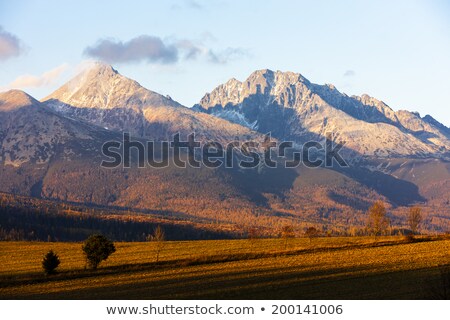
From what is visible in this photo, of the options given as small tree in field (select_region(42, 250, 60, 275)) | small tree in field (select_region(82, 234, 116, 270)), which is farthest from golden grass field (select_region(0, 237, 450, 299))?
small tree in field (select_region(82, 234, 116, 270))

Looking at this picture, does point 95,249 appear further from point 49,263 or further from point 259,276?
point 259,276

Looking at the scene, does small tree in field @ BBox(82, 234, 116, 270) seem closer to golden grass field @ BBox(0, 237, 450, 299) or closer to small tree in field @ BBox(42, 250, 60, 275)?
golden grass field @ BBox(0, 237, 450, 299)

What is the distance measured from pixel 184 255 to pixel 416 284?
7193 cm

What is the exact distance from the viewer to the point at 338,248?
137500 mm

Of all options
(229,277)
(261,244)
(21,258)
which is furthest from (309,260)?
(21,258)

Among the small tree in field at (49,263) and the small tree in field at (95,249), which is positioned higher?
the small tree in field at (95,249)

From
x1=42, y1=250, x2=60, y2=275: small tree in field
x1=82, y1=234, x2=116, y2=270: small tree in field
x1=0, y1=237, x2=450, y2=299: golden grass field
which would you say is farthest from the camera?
x1=82, y1=234, x2=116, y2=270: small tree in field

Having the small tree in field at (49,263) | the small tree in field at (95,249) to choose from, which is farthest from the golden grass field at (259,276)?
the small tree in field at (95,249)

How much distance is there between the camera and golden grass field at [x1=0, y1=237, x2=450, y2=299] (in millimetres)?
79750

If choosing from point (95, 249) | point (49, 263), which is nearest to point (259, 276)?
point (95, 249)

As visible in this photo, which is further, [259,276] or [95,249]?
[95,249]

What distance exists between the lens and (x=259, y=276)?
95250 mm

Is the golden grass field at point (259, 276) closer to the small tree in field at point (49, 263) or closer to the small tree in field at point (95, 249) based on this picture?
the small tree in field at point (49, 263)

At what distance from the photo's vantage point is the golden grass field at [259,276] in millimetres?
79750
